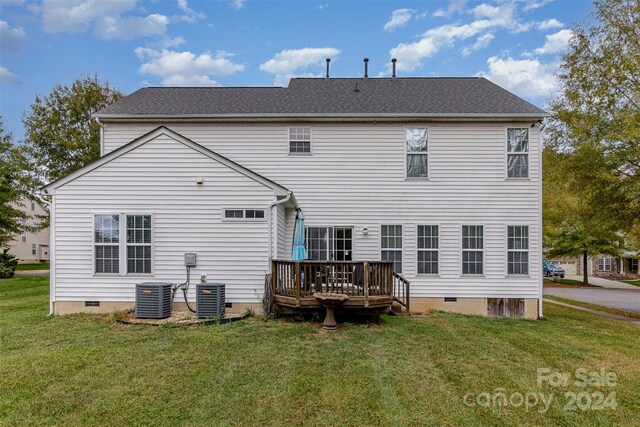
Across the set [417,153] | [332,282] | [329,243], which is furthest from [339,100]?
[332,282]

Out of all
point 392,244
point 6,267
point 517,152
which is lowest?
point 6,267

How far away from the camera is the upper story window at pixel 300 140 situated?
9.93m

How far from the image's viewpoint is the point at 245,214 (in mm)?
8289

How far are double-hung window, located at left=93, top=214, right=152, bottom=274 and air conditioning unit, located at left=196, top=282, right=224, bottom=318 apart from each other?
162 cm

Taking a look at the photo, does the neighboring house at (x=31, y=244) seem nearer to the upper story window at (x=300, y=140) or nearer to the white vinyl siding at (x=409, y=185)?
the white vinyl siding at (x=409, y=185)

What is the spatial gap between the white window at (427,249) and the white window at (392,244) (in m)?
0.59

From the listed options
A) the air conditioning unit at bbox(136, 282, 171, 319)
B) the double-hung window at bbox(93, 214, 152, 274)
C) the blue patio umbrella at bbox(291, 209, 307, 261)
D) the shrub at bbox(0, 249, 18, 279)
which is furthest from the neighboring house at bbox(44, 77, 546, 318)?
the shrub at bbox(0, 249, 18, 279)

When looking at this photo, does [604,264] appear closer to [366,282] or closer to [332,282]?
[366,282]

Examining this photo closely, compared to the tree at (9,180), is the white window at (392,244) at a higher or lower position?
lower

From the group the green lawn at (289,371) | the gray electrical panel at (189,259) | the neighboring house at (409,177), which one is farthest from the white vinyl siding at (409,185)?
the gray electrical panel at (189,259)

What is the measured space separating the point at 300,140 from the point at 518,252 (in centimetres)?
718

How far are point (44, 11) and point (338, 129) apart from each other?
13.2m

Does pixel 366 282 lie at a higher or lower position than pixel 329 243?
lower

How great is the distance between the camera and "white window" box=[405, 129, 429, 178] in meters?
9.87
